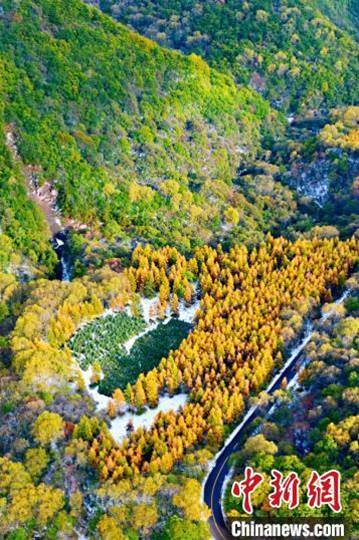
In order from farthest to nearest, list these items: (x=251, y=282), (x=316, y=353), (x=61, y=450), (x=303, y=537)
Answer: (x=251, y=282) → (x=316, y=353) → (x=61, y=450) → (x=303, y=537)

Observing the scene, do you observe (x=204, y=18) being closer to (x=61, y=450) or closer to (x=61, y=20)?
(x=61, y=20)

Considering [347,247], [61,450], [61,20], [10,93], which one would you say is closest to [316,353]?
[347,247]

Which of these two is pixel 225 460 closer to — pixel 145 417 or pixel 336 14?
pixel 145 417

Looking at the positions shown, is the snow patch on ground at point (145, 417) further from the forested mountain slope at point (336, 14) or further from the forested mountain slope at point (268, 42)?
the forested mountain slope at point (336, 14)

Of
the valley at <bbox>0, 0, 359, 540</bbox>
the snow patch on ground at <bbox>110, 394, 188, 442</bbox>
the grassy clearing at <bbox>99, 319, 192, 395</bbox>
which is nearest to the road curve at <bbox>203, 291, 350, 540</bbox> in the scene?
the valley at <bbox>0, 0, 359, 540</bbox>

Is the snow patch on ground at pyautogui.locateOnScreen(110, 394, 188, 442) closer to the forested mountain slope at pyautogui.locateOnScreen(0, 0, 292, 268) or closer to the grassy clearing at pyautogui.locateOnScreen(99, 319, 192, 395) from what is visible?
the grassy clearing at pyautogui.locateOnScreen(99, 319, 192, 395)

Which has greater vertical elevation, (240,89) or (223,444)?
(240,89)
